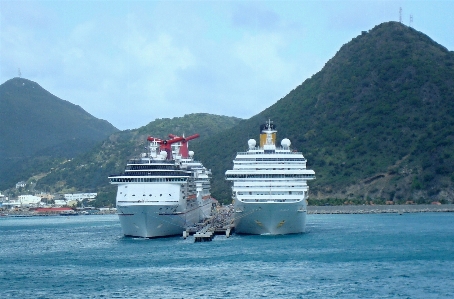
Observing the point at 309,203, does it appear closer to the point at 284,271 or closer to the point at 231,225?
the point at 231,225

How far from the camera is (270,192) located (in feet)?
256

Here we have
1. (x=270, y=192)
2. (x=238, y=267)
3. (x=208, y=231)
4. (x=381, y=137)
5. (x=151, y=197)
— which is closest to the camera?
(x=238, y=267)

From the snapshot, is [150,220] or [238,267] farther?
[150,220]

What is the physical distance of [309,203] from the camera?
15750 cm

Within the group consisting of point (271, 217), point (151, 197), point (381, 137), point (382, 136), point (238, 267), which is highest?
point (382, 136)

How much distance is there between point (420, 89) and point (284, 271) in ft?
449

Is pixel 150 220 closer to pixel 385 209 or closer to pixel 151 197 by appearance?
pixel 151 197

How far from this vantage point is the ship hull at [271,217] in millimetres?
77312

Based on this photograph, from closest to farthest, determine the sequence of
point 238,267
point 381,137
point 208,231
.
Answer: point 238,267, point 208,231, point 381,137

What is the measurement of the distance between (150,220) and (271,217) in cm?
1282

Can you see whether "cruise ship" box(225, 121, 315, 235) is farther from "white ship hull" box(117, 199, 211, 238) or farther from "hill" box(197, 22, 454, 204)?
"hill" box(197, 22, 454, 204)

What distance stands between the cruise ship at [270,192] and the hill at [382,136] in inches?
3055

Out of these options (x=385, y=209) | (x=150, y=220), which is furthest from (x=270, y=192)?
(x=385, y=209)

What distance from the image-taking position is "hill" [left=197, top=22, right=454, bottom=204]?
159375 millimetres
